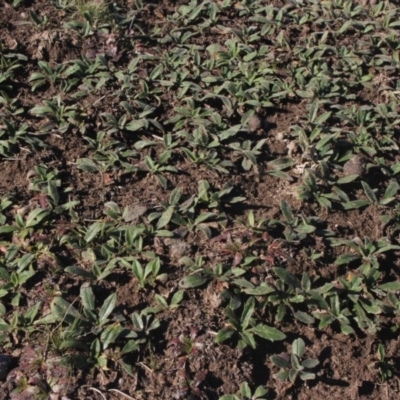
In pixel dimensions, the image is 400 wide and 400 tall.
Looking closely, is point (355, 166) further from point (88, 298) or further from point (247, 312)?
point (88, 298)

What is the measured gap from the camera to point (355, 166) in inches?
148

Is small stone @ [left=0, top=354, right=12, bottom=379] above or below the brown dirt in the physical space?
above

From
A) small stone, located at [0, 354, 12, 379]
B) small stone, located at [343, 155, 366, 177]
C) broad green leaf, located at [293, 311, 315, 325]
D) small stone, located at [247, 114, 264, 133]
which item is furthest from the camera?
small stone, located at [247, 114, 264, 133]

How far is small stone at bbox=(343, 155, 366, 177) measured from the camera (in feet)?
12.3

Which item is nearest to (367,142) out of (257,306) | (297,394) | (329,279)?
(329,279)

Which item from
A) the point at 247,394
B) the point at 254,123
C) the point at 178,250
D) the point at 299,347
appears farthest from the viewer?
the point at 254,123

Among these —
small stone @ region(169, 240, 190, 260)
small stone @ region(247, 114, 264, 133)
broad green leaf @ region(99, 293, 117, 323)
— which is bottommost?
small stone @ region(247, 114, 264, 133)

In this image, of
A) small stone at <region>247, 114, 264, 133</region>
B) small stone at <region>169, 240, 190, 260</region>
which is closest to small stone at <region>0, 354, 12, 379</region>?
small stone at <region>169, 240, 190, 260</region>

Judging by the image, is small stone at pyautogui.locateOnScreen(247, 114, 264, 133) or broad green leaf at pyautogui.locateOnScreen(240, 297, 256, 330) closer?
broad green leaf at pyautogui.locateOnScreen(240, 297, 256, 330)

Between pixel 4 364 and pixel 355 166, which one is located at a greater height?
pixel 4 364

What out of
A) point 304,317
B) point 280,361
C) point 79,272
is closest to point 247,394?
point 280,361

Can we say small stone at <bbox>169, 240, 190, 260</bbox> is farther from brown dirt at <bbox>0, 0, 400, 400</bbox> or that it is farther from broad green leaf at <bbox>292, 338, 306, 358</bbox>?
broad green leaf at <bbox>292, 338, 306, 358</bbox>

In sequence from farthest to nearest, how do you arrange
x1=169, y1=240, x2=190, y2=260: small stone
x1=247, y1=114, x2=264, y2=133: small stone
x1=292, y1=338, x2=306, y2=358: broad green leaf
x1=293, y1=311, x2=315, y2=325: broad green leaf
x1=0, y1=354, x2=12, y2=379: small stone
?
x1=247, y1=114, x2=264, y2=133: small stone, x1=169, y1=240, x2=190, y2=260: small stone, x1=293, y1=311, x2=315, y2=325: broad green leaf, x1=292, y1=338, x2=306, y2=358: broad green leaf, x1=0, y1=354, x2=12, y2=379: small stone

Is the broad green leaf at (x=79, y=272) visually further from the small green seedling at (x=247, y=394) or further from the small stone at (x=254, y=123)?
the small stone at (x=254, y=123)
